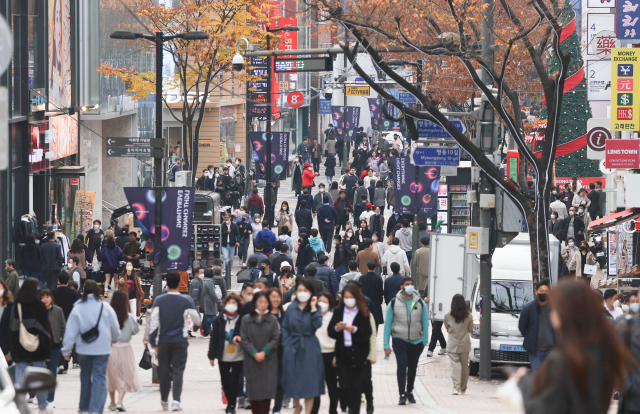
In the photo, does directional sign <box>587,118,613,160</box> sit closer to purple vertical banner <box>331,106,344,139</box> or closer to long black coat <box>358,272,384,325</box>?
long black coat <box>358,272,384,325</box>

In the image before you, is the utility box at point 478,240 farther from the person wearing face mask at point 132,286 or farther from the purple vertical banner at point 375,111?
the purple vertical banner at point 375,111

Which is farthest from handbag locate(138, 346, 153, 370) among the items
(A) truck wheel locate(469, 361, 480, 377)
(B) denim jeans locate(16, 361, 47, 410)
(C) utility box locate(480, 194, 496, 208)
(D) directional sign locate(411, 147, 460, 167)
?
(D) directional sign locate(411, 147, 460, 167)

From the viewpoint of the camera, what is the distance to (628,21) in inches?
882

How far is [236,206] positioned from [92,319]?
23.2 metres

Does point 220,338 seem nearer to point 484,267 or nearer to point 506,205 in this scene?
point 484,267

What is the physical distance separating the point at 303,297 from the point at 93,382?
97.8 inches

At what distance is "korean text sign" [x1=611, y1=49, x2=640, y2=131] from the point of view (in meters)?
22.0

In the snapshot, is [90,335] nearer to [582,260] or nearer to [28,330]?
[28,330]

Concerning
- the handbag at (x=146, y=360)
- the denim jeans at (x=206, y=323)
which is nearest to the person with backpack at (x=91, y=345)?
the handbag at (x=146, y=360)

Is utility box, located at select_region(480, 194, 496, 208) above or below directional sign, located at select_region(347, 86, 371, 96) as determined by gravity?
below

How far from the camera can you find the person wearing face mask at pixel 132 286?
59.8 feet

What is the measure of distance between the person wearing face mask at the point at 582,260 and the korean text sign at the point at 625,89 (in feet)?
10.3

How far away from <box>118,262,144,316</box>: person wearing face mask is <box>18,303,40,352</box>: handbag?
772cm

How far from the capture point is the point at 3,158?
6.30 metres
